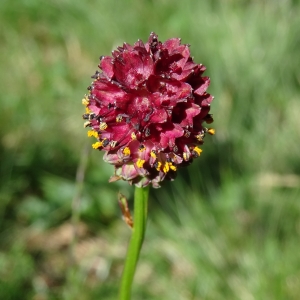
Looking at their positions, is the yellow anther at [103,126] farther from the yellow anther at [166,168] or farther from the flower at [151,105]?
the yellow anther at [166,168]

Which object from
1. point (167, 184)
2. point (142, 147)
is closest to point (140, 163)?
point (142, 147)

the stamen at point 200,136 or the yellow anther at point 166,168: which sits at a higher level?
the stamen at point 200,136

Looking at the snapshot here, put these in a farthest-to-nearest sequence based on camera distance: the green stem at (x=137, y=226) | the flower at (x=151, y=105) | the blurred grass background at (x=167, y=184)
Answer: the blurred grass background at (x=167, y=184) < the green stem at (x=137, y=226) < the flower at (x=151, y=105)

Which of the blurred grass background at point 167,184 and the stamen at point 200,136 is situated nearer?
the stamen at point 200,136

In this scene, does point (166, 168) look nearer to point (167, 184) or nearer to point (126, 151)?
point (126, 151)

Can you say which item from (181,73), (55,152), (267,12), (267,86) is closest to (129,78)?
(181,73)

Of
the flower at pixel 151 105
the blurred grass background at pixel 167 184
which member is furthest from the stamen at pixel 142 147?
the blurred grass background at pixel 167 184
